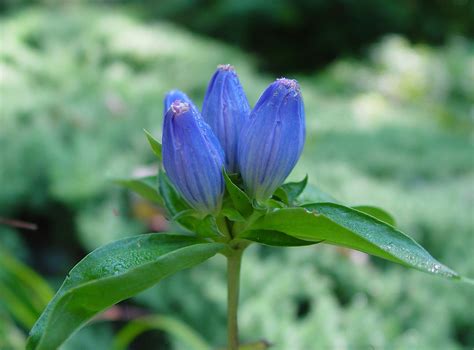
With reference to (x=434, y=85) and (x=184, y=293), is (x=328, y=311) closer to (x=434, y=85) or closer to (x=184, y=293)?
(x=184, y=293)

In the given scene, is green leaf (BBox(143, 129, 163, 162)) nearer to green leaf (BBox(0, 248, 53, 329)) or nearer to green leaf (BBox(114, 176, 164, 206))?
green leaf (BBox(114, 176, 164, 206))

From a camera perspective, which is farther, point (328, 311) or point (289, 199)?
point (328, 311)

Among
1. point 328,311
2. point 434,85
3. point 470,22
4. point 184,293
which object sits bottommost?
point 184,293

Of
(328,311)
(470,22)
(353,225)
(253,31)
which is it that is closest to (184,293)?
(328,311)

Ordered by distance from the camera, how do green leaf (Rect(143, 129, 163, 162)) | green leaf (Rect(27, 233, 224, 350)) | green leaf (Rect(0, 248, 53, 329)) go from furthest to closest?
green leaf (Rect(0, 248, 53, 329)), green leaf (Rect(143, 129, 163, 162)), green leaf (Rect(27, 233, 224, 350))

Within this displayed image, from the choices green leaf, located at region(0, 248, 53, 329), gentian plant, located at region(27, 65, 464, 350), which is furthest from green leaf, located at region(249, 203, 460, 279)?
green leaf, located at region(0, 248, 53, 329)

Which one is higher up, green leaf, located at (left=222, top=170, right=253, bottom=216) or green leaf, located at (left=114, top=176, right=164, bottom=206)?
green leaf, located at (left=222, top=170, right=253, bottom=216)

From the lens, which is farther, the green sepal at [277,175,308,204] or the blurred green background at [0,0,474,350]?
the blurred green background at [0,0,474,350]

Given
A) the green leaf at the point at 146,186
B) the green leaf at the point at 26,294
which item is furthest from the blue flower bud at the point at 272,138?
the green leaf at the point at 26,294
